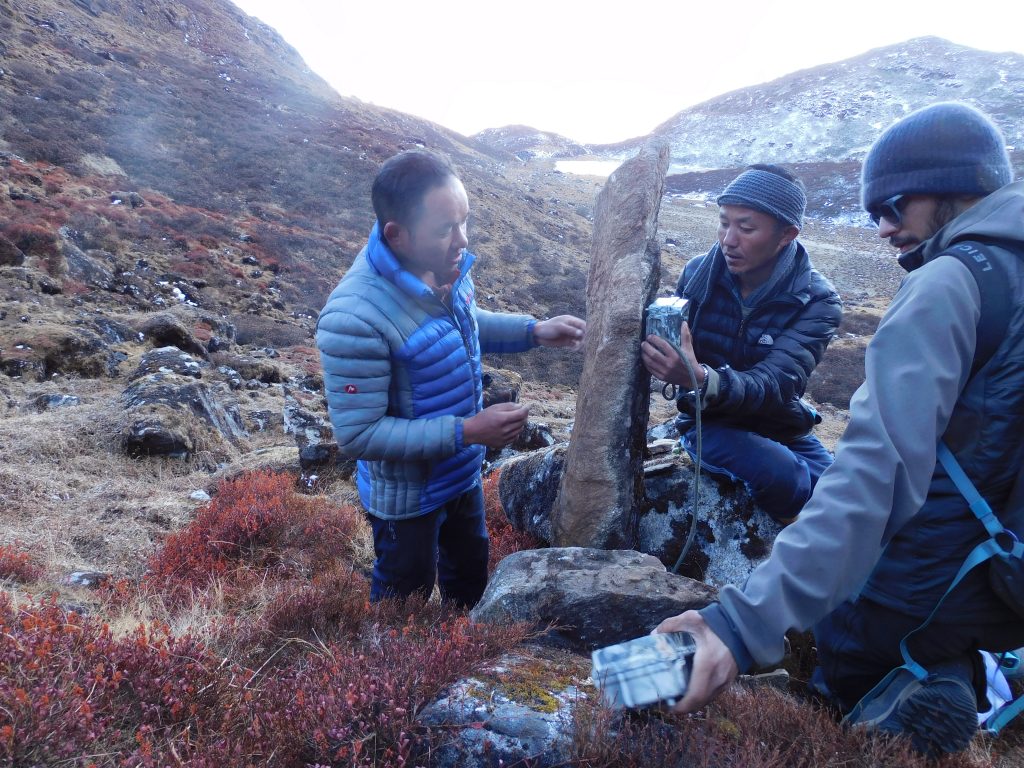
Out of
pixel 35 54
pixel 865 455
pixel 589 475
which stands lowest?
pixel 589 475

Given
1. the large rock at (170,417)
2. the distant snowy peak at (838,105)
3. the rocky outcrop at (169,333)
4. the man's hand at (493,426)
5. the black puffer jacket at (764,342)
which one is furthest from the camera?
the distant snowy peak at (838,105)

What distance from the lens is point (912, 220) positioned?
195 cm

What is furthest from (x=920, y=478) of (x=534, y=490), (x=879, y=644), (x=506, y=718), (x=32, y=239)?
(x=32, y=239)

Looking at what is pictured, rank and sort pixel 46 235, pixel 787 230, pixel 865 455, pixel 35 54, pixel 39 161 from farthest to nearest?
pixel 35 54
pixel 39 161
pixel 46 235
pixel 787 230
pixel 865 455

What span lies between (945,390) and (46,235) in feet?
51.0

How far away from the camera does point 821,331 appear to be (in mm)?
3258

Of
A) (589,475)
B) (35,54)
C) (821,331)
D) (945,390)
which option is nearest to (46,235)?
(589,475)

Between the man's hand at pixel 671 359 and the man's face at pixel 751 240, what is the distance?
22.2 inches

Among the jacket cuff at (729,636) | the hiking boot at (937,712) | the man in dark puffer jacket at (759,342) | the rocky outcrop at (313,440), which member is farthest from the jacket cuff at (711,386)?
the rocky outcrop at (313,440)

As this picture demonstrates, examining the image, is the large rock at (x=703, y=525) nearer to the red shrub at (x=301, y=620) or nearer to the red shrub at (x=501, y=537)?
the red shrub at (x=501, y=537)

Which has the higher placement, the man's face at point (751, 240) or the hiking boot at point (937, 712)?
the man's face at point (751, 240)

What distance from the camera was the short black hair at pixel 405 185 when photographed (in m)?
Answer: 2.47

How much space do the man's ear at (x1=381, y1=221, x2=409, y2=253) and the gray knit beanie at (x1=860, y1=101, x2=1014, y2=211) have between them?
1640mm

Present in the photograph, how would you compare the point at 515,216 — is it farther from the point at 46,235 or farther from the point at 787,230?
the point at 787,230
